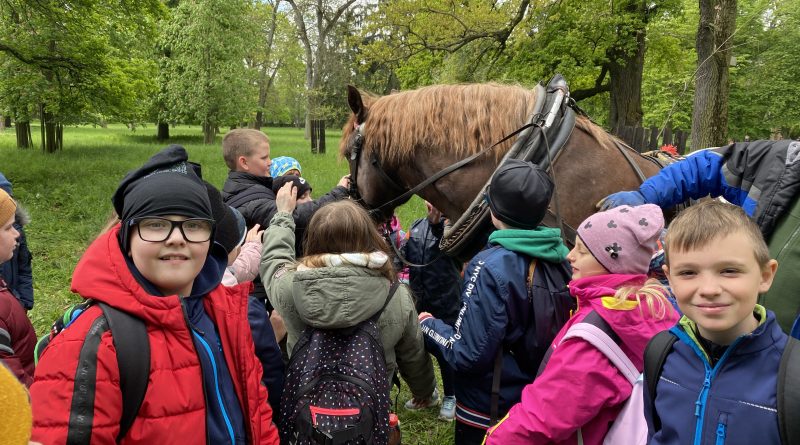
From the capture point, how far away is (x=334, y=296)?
1.87m

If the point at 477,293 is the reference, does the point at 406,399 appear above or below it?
below

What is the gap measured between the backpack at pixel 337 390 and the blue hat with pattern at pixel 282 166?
88.0 inches

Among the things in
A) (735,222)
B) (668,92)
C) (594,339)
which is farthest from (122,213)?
(668,92)

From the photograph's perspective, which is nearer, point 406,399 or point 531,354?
point 531,354

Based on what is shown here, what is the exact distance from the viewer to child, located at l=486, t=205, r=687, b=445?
5.06ft

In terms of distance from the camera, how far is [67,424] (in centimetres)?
130

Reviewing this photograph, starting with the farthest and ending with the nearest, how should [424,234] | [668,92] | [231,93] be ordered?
[231,93] → [668,92] → [424,234]

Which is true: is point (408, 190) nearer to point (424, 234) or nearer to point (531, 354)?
point (424, 234)

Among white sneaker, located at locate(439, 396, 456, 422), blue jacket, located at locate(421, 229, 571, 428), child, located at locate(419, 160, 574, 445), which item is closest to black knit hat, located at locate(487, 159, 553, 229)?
child, located at locate(419, 160, 574, 445)

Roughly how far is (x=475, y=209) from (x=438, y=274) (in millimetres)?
1092

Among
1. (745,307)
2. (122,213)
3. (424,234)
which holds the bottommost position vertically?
(424,234)

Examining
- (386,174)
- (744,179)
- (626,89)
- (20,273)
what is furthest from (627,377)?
(626,89)

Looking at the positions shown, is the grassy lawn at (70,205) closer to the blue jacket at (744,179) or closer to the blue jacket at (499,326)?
the blue jacket at (499,326)

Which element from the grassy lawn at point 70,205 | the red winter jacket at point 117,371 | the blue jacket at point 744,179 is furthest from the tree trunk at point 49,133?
the blue jacket at point 744,179
